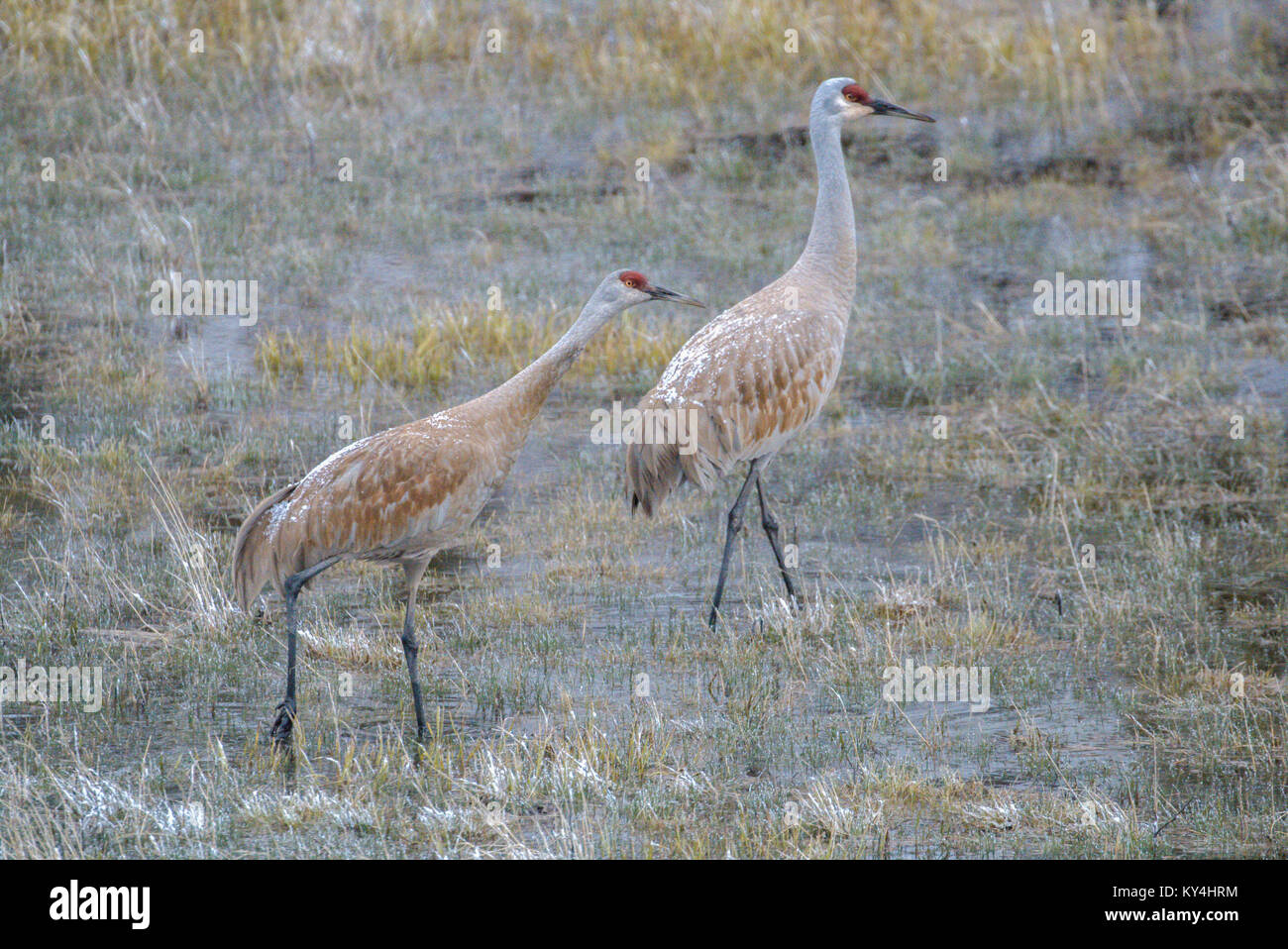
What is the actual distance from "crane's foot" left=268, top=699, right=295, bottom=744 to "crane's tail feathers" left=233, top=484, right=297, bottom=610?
0.46m

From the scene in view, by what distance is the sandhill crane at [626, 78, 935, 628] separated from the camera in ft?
21.5

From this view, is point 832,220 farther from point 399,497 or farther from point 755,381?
point 399,497

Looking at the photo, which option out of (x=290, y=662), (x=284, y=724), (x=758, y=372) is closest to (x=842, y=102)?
(x=758, y=372)

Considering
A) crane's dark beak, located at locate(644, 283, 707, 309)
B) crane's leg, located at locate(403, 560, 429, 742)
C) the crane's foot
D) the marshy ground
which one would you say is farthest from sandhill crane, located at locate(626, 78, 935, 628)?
the crane's foot

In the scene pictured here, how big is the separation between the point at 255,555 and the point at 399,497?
614 millimetres

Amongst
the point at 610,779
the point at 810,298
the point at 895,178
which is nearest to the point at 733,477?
the point at 810,298

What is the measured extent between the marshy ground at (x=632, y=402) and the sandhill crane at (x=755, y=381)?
57cm

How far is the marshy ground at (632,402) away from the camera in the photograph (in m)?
5.16

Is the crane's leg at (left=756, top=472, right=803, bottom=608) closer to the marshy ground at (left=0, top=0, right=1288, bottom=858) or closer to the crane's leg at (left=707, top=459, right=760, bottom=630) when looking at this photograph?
the crane's leg at (left=707, top=459, right=760, bottom=630)

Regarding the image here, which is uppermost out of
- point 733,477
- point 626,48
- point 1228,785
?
point 626,48

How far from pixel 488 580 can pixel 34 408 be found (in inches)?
127

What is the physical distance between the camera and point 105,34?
43.7 feet

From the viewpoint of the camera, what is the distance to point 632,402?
9.25 m

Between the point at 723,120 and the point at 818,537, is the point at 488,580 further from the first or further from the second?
the point at 723,120
